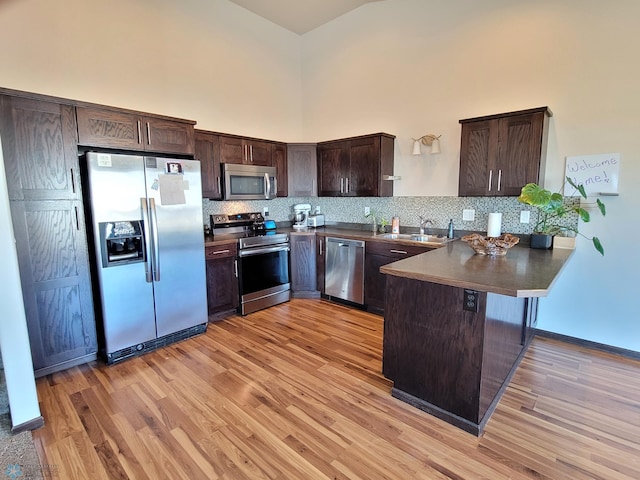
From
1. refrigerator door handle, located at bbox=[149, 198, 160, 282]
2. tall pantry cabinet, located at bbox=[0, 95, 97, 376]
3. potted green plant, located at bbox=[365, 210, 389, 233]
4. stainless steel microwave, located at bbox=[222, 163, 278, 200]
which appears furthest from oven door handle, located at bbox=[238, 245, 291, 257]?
tall pantry cabinet, located at bbox=[0, 95, 97, 376]

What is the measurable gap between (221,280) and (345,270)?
1.50 metres

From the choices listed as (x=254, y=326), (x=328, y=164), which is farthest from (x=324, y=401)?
(x=328, y=164)

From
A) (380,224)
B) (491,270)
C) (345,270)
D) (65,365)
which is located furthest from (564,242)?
(65,365)

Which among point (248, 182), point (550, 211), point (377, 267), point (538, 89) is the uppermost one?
point (538, 89)

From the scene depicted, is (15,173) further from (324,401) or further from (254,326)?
(324,401)

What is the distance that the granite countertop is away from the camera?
169 centimetres

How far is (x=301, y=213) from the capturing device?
4.89 m

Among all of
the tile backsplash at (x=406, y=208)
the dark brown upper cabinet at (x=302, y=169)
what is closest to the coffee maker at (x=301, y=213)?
the tile backsplash at (x=406, y=208)

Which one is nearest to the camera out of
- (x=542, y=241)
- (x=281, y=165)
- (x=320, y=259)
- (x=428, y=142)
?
(x=542, y=241)

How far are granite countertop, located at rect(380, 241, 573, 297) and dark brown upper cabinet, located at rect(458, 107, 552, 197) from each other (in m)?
0.69

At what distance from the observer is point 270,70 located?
4703 mm

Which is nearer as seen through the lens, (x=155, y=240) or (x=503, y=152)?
(x=155, y=240)

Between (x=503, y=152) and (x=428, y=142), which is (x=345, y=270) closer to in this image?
(x=428, y=142)

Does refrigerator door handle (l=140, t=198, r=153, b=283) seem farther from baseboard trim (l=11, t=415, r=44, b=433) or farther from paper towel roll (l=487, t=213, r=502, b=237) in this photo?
paper towel roll (l=487, t=213, r=502, b=237)
